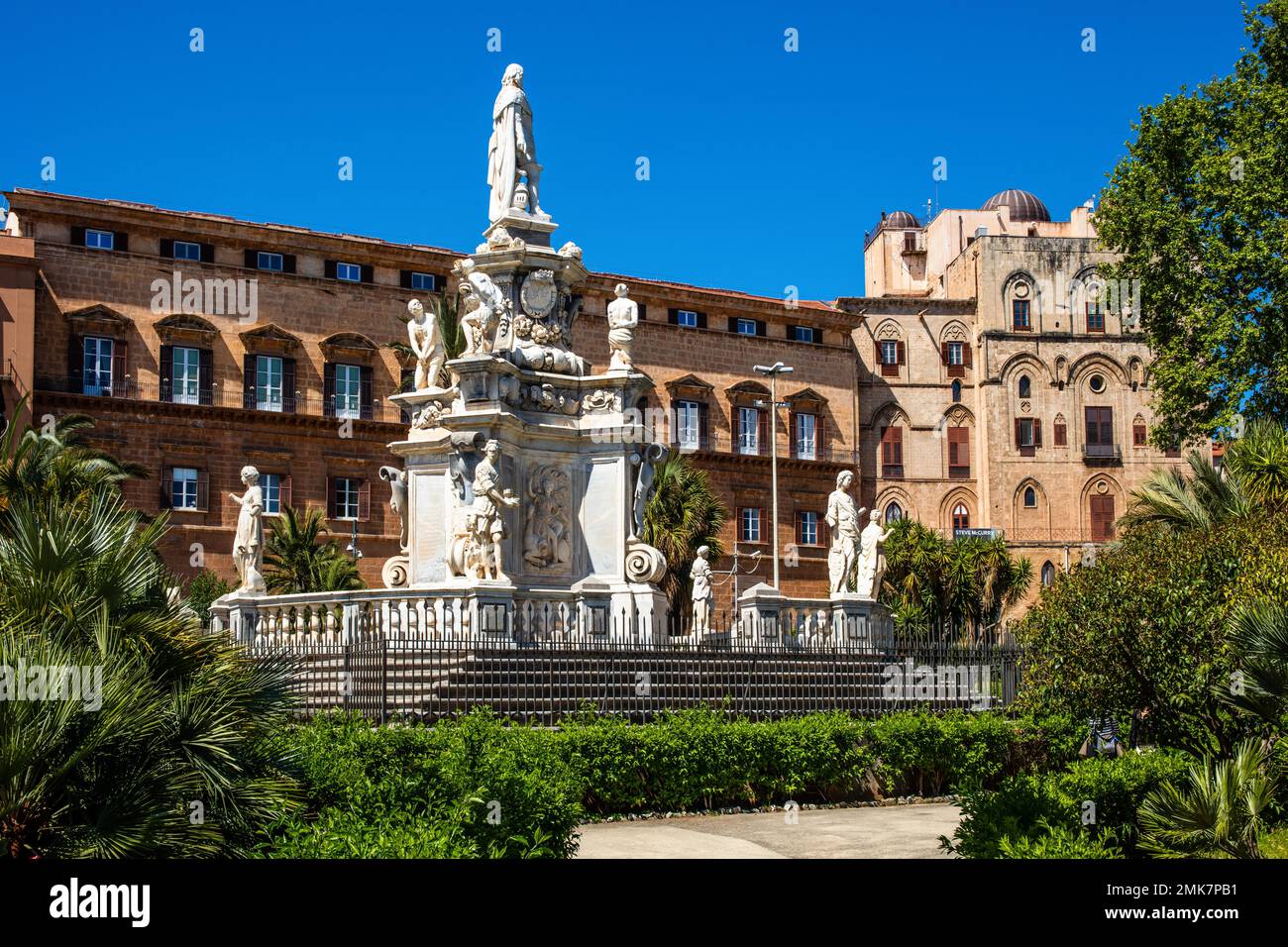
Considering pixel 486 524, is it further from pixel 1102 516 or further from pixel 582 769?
pixel 1102 516

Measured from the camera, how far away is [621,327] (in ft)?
77.7

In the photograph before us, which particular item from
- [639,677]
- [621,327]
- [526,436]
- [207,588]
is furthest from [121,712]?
[207,588]

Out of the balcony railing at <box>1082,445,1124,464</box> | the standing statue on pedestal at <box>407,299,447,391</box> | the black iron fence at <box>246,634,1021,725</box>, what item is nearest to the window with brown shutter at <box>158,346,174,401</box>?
the standing statue on pedestal at <box>407,299,447,391</box>

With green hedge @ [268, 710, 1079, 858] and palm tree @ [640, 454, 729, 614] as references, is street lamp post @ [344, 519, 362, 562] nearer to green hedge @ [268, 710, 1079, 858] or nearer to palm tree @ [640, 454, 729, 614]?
palm tree @ [640, 454, 729, 614]

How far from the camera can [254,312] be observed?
50906 millimetres

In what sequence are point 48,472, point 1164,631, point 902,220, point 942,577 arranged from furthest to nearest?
point 902,220
point 942,577
point 48,472
point 1164,631

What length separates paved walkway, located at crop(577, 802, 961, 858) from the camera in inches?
506

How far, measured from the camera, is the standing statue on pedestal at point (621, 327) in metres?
23.3

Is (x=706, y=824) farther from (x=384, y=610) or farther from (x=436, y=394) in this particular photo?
(x=436, y=394)

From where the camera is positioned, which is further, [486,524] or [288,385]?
[288,385]

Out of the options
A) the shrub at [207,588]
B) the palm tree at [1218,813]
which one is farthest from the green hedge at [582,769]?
the shrub at [207,588]

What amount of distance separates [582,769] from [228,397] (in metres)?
38.2
